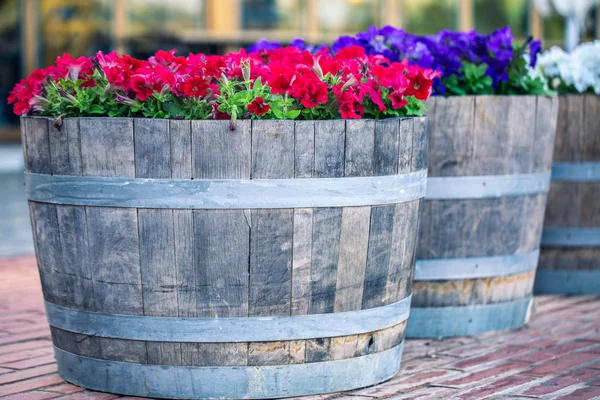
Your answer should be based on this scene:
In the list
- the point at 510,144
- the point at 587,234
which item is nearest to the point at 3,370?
the point at 510,144

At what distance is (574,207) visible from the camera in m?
4.82

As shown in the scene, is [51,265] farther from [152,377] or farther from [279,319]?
[279,319]

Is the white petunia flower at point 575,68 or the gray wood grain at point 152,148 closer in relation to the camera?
the gray wood grain at point 152,148

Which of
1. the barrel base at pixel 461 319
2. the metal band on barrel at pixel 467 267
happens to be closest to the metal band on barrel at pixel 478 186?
the metal band on barrel at pixel 467 267

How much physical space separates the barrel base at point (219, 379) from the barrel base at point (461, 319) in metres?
0.82

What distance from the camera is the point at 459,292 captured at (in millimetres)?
3969

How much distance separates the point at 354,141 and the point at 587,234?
91.2 inches

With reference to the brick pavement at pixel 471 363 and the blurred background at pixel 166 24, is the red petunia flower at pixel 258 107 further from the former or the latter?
the blurred background at pixel 166 24

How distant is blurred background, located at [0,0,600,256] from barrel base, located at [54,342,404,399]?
7154 mm

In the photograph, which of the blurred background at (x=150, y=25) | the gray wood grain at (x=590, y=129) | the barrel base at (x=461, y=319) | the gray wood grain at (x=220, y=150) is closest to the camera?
the gray wood grain at (x=220, y=150)

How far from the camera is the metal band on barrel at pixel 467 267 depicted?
3879mm

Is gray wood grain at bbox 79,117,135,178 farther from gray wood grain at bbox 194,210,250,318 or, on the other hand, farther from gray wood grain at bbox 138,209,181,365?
gray wood grain at bbox 194,210,250,318

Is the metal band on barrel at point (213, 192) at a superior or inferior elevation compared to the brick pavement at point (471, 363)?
superior

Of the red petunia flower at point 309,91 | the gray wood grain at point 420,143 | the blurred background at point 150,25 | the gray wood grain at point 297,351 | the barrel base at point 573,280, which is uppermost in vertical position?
the blurred background at point 150,25
